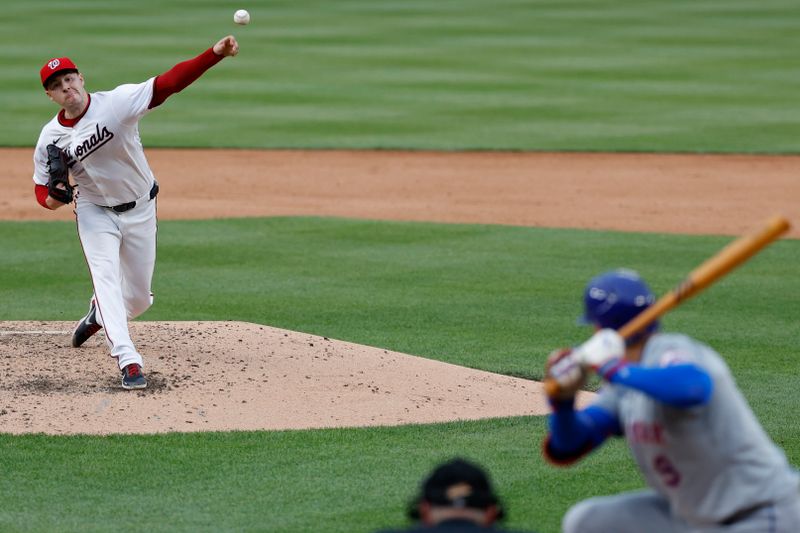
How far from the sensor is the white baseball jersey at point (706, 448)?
4395 millimetres

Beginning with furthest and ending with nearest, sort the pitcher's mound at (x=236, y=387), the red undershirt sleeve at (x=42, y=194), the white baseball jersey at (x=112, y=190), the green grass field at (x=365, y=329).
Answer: the red undershirt sleeve at (x=42, y=194) < the white baseball jersey at (x=112, y=190) < the pitcher's mound at (x=236, y=387) < the green grass field at (x=365, y=329)

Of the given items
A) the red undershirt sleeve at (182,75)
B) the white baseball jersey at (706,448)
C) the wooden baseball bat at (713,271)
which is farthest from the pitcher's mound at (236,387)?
the wooden baseball bat at (713,271)

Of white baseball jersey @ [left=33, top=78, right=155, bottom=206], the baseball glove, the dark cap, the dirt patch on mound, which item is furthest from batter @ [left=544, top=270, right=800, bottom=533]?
the dirt patch on mound

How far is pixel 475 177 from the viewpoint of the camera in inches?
779

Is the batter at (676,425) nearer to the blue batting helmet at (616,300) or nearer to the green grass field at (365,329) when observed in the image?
the blue batting helmet at (616,300)

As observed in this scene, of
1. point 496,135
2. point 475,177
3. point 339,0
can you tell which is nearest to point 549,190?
point 475,177

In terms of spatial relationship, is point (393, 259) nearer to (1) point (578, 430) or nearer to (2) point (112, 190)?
(2) point (112, 190)

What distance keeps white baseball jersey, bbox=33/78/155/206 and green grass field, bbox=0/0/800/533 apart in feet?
6.28

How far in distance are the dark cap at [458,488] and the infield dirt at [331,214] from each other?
179 inches

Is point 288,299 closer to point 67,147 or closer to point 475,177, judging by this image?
point 67,147

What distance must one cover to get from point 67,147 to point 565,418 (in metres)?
5.31

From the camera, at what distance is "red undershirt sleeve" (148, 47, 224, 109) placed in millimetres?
8812

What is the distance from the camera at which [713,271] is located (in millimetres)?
4461

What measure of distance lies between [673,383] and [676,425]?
270mm
